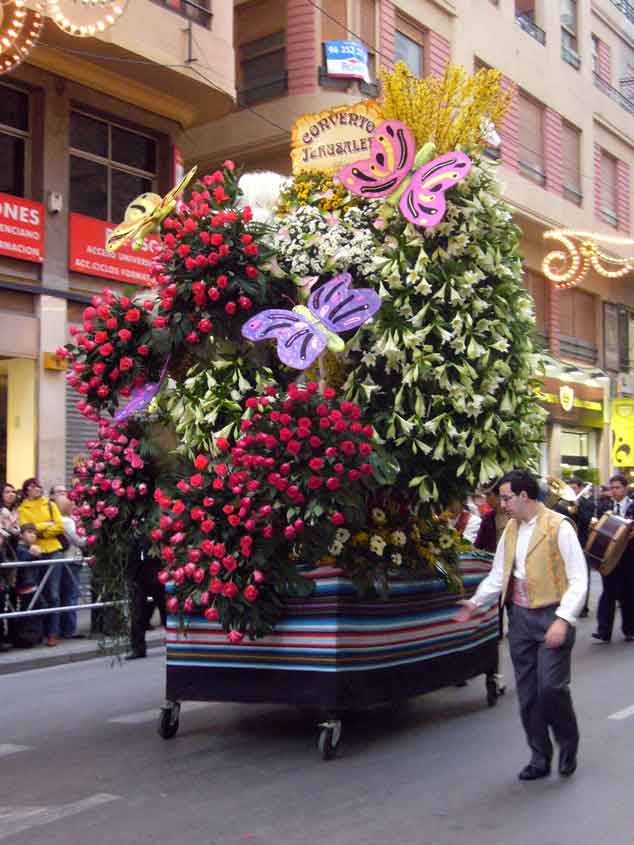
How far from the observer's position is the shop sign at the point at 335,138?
26.4ft

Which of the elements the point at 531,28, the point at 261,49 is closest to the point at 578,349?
the point at 531,28

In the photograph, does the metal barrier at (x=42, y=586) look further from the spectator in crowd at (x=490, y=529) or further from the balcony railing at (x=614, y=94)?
the balcony railing at (x=614, y=94)

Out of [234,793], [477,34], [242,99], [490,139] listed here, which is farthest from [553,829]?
[477,34]

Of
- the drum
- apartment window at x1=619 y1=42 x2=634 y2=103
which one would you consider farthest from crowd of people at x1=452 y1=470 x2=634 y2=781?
apartment window at x1=619 y1=42 x2=634 y2=103

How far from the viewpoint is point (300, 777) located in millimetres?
6352

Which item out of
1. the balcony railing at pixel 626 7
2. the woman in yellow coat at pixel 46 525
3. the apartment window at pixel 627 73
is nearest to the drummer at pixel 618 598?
the woman in yellow coat at pixel 46 525

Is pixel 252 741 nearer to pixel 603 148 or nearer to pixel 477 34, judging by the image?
pixel 477 34

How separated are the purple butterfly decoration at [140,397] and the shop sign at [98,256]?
1017cm

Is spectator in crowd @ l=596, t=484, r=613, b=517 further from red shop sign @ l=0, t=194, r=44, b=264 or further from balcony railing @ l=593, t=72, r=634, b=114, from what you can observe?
balcony railing @ l=593, t=72, r=634, b=114

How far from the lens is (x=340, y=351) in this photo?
7.04 meters

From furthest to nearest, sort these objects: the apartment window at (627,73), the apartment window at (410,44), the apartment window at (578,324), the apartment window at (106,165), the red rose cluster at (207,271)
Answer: the apartment window at (627,73), the apartment window at (578,324), the apartment window at (410,44), the apartment window at (106,165), the red rose cluster at (207,271)

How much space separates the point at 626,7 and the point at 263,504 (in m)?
32.9

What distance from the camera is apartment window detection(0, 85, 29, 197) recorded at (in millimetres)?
17016

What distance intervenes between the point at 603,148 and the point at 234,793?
30.7m
